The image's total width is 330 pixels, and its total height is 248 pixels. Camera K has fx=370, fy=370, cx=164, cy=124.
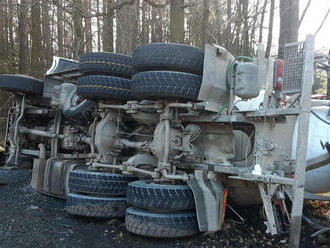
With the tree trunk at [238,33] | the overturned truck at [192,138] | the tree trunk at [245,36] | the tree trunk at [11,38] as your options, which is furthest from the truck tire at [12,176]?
the tree trunk at [11,38]

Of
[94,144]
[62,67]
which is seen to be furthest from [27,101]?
[94,144]

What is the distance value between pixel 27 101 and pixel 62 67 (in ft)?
2.95

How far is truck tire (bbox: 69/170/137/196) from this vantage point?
14.3 feet

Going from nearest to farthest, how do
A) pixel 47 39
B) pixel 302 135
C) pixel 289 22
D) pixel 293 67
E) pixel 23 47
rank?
pixel 302 135 → pixel 293 67 → pixel 289 22 → pixel 23 47 → pixel 47 39

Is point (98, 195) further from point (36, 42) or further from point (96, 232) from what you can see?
point (36, 42)

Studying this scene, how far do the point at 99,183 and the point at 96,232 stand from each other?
591mm

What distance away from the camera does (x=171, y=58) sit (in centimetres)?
385

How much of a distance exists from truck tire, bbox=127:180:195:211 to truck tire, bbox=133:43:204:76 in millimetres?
1243

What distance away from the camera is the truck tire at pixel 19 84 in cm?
628

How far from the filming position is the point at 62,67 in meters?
6.78

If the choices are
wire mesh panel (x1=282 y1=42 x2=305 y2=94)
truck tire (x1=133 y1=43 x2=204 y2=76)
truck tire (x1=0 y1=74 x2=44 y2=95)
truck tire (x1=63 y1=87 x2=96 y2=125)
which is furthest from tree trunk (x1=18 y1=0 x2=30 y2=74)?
wire mesh panel (x1=282 y1=42 x2=305 y2=94)

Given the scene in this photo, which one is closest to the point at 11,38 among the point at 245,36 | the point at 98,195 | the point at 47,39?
the point at 47,39

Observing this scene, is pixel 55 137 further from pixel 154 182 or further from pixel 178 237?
pixel 178 237

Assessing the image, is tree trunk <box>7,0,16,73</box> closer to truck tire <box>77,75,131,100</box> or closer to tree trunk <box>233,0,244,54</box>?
tree trunk <box>233,0,244,54</box>
